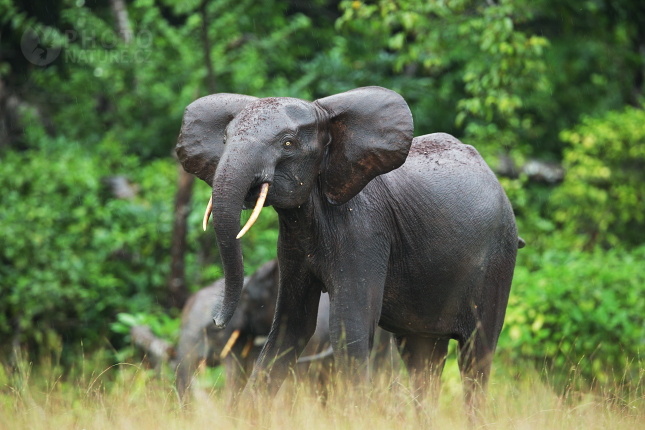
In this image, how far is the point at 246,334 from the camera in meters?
6.25

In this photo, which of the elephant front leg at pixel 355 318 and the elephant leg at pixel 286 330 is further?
the elephant leg at pixel 286 330

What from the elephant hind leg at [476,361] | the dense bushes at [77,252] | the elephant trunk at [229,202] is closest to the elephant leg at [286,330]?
the elephant trunk at [229,202]

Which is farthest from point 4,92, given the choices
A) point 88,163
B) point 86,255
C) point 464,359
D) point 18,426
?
point 464,359

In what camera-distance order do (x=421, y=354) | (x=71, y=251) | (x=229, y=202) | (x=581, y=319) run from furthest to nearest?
1. (x=71, y=251)
2. (x=581, y=319)
3. (x=421, y=354)
4. (x=229, y=202)

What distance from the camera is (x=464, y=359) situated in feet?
12.6

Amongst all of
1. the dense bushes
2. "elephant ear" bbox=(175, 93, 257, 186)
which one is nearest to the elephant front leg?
"elephant ear" bbox=(175, 93, 257, 186)

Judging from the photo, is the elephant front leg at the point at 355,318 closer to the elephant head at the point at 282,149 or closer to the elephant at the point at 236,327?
the elephant head at the point at 282,149

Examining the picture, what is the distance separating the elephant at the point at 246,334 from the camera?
231 inches

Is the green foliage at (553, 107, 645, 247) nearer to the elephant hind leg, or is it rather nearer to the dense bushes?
the dense bushes

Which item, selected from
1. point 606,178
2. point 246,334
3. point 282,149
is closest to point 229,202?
point 282,149

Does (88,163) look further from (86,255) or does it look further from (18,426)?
(18,426)

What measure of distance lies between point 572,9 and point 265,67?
17.5ft

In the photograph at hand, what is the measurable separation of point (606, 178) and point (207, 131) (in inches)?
315

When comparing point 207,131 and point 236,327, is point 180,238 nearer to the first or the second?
point 236,327
